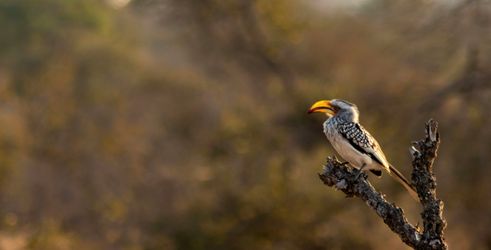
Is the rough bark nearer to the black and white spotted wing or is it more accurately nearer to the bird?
the bird

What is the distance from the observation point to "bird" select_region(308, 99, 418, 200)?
694 centimetres

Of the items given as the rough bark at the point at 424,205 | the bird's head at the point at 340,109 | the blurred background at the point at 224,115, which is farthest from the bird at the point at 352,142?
the blurred background at the point at 224,115

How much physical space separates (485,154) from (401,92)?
9.06ft

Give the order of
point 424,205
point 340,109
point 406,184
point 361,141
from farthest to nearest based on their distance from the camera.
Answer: point 340,109, point 361,141, point 406,184, point 424,205

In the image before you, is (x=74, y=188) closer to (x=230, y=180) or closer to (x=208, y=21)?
(x=208, y=21)

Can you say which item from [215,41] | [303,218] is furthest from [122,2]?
[303,218]

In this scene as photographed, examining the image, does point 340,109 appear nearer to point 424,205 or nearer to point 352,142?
point 352,142

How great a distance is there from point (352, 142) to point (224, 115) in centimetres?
1504

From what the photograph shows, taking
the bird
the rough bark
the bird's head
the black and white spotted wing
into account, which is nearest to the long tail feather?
the bird

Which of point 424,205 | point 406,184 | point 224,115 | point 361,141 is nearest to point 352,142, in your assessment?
point 361,141

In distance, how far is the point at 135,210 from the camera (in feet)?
63.5

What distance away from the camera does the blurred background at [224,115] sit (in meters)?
15.2

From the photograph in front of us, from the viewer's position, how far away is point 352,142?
7.06m

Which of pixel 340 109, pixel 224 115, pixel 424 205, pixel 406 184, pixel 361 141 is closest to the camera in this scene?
pixel 424 205
